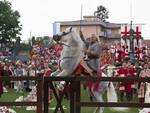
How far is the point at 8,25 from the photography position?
88.8 metres

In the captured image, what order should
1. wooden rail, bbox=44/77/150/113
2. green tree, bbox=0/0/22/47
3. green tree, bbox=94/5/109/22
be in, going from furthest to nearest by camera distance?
green tree, bbox=94/5/109/22, green tree, bbox=0/0/22/47, wooden rail, bbox=44/77/150/113

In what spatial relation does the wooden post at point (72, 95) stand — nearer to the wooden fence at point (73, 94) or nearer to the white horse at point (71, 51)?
the wooden fence at point (73, 94)

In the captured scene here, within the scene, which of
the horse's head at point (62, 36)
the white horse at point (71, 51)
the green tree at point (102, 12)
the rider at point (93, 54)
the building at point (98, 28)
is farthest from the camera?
the green tree at point (102, 12)

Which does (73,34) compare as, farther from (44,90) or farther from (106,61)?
(106,61)

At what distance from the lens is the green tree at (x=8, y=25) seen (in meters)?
88.8

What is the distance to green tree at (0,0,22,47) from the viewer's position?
3497 inches

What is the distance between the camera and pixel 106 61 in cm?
2930

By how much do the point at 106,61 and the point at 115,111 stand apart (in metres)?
12.2

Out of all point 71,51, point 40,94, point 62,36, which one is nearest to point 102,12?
point 62,36

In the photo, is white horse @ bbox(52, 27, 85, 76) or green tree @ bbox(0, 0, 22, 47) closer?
white horse @ bbox(52, 27, 85, 76)

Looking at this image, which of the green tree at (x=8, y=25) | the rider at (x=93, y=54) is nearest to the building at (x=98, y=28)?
the green tree at (x=8, y=25)

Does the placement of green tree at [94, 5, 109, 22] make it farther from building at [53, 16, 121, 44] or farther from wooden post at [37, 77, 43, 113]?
wooden post at [37, 77, 43, 113]

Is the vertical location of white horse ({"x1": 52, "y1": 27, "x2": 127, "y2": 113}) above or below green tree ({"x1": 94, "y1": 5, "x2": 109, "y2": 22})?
below

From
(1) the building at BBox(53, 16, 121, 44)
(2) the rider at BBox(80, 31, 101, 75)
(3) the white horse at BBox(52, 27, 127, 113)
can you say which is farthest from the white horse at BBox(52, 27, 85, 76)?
(1) the building at BBox(53, 16, 121, 44)
